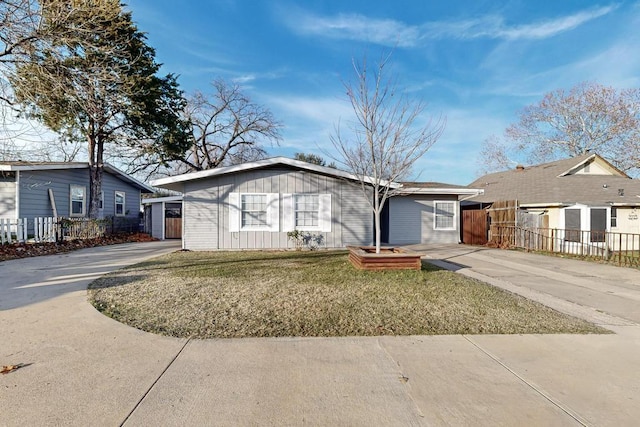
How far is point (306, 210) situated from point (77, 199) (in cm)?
1260

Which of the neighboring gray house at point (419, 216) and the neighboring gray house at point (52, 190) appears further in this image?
the neighboring gray house at point (419, 216)

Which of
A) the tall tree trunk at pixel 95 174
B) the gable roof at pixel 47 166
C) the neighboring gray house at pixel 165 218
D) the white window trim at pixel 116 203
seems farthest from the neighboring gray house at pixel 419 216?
the white window trim at pixel 116 203

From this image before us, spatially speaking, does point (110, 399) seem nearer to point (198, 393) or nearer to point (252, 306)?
point (198, 393)

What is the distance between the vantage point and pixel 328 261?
28.1 ft

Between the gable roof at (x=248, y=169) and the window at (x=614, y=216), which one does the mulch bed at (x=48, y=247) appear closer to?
the gable roof at (x=248, y=169)

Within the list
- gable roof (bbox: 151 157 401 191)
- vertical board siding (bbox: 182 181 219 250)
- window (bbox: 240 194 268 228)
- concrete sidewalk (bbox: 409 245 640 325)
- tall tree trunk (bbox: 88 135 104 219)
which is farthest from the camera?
tall tree trunk (bbox: 88 135 104 219)

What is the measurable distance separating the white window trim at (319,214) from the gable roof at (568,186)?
9493 mm

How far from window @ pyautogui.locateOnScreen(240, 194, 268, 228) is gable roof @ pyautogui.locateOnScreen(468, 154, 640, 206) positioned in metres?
11.8

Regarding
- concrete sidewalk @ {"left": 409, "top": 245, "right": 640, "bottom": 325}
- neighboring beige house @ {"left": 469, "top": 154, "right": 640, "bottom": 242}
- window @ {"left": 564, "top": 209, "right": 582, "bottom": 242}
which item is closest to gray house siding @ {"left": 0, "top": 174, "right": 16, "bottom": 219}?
concrete sidewalk @ {"left": 409, "top": 245, "right": 640, "bottom": 325}

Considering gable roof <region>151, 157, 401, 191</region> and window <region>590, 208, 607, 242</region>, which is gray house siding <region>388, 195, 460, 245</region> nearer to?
gable roof <region>151, 157, 401, 191</region>

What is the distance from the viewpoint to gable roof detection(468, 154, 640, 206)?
13.9m

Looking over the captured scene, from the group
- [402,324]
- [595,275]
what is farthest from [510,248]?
[402,324]

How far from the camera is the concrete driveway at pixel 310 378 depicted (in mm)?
2182

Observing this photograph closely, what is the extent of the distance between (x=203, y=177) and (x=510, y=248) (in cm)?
1264
